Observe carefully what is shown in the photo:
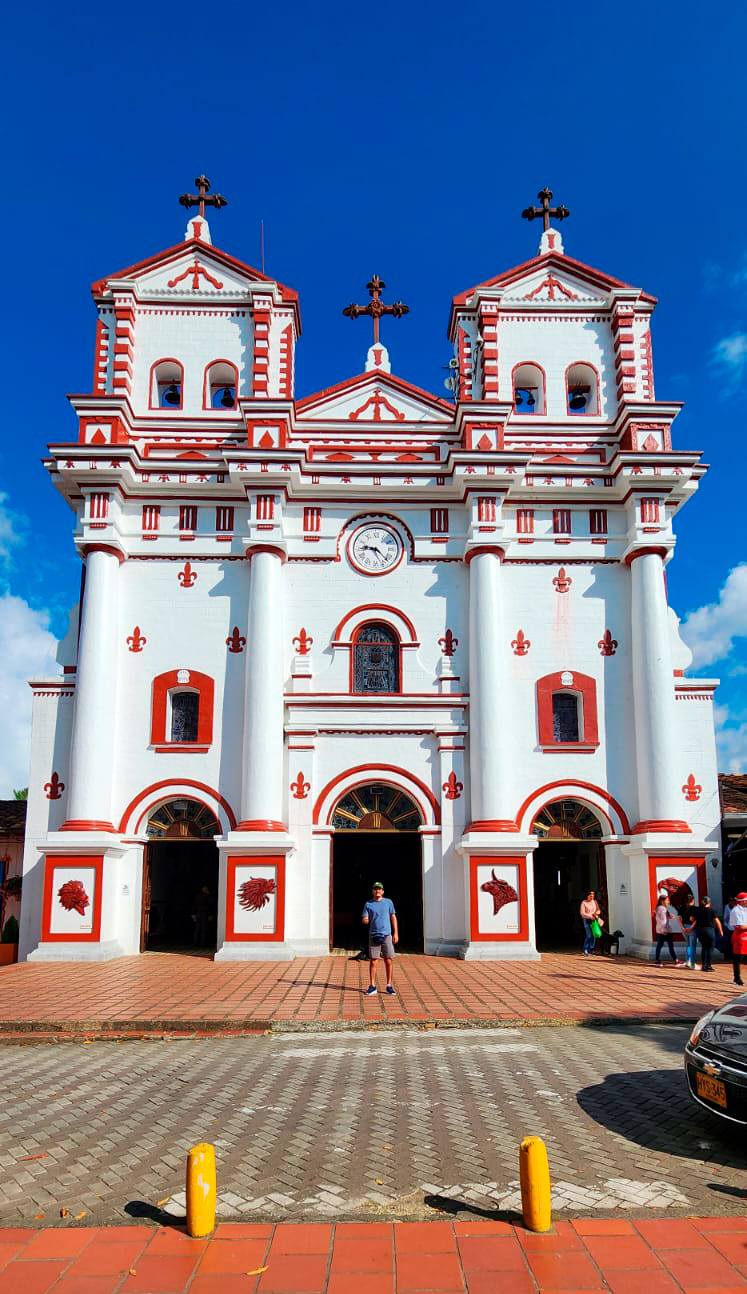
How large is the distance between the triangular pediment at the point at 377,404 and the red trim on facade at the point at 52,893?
1120 centimetres

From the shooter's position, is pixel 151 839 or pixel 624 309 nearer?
pixel 151 839

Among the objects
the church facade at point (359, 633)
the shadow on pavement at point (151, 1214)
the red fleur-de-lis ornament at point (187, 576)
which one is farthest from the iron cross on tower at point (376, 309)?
the shadow on pavement at point (151, 1214)

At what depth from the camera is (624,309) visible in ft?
75.8

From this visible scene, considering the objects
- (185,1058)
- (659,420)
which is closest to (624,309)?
(659,420)

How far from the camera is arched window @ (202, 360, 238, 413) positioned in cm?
2283

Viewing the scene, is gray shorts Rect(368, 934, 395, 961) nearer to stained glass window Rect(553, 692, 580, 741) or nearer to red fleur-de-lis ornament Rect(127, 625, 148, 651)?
stained glass window Rect(553, 692, 580, 741)

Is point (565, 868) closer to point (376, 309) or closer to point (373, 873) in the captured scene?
point (373, 873)

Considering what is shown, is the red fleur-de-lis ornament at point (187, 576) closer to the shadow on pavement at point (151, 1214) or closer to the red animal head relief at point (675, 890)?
the red animal head relief at point (675, 890)

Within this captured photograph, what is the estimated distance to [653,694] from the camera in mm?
20438

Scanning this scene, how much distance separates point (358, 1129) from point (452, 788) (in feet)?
42.8

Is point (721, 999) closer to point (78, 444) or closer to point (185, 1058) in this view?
point (185, 1058)

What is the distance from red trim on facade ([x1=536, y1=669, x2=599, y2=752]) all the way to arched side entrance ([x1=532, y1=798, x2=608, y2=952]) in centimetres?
127

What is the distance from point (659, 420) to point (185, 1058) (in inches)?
684

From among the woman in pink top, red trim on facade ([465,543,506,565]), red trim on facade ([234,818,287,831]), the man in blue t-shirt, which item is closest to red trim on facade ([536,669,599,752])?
red trim on facade ([465,543,506,565])
